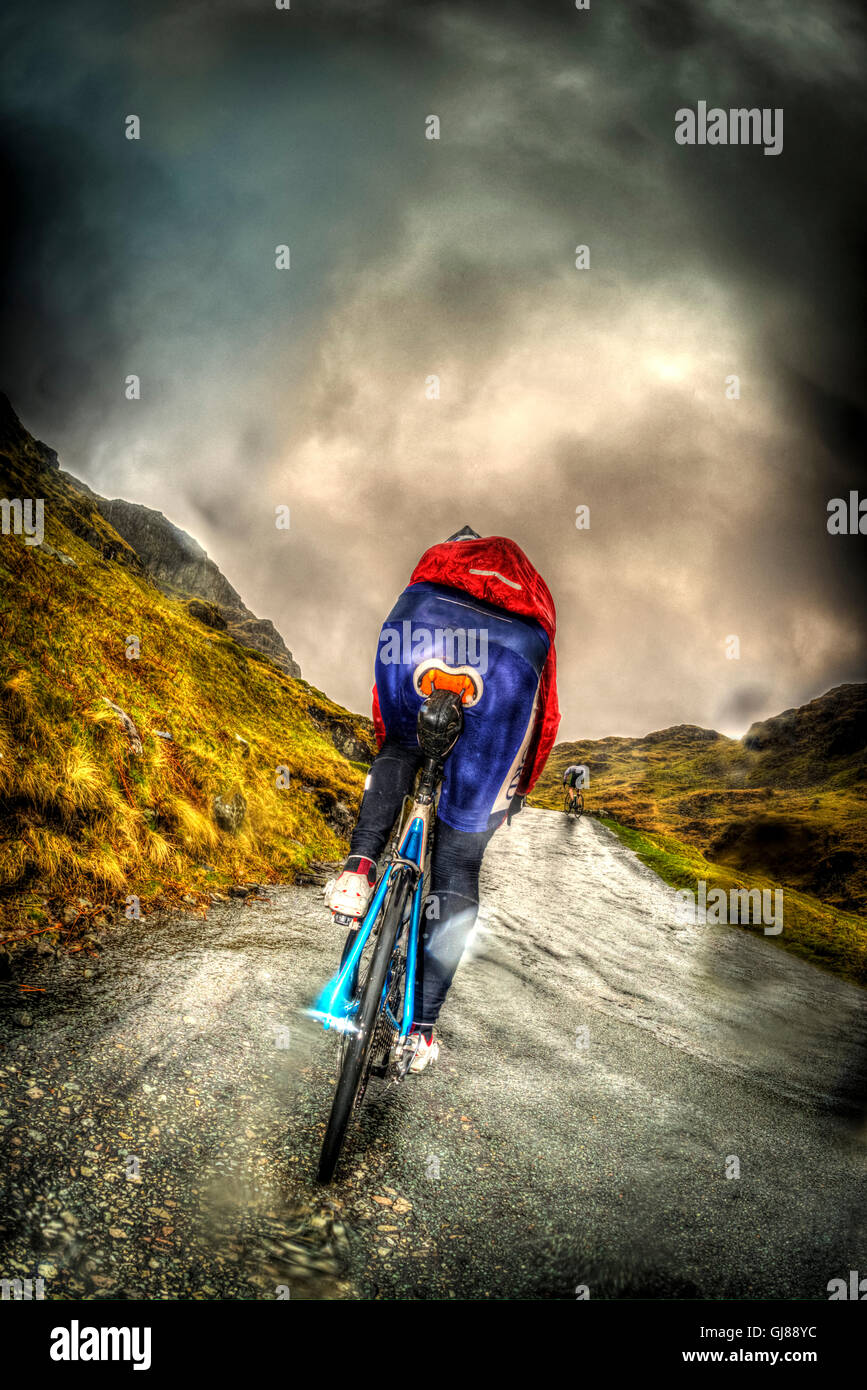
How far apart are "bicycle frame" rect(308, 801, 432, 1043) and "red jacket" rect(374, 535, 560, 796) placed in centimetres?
61

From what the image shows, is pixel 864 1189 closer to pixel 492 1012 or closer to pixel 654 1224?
pixel 654 1224

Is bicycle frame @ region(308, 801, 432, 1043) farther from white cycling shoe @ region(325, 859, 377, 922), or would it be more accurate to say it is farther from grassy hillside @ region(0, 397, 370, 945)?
grassy hillside @ region(0, 397, 370, 945)

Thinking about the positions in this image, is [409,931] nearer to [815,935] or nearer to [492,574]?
[492,574]

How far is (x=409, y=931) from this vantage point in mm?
2938

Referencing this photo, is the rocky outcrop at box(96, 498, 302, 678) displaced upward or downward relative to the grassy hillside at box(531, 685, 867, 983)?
upward

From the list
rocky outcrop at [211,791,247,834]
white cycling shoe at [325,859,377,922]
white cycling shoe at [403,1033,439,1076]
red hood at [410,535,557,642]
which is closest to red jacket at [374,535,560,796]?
red hood at [410,535,557,642]

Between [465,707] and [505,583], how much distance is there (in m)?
0.70

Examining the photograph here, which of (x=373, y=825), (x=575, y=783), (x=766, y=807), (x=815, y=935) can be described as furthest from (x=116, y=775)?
(x=766, y=807)

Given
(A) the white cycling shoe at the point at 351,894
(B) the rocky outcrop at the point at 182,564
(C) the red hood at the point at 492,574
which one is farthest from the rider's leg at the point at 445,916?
(B) the rocky outcrop at the point at 182,564

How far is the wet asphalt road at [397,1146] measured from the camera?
1859 mm

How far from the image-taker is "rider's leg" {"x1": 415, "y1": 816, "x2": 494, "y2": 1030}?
3.00 metres

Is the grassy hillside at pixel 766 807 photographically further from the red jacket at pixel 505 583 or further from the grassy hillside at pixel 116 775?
the grassy hillside at pixel 116 775
